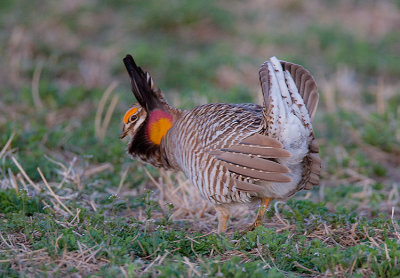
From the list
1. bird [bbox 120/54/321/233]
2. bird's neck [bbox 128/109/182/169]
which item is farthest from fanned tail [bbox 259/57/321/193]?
bird's neck [bbox 128/109/182/169]

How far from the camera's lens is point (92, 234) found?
3.45 meters

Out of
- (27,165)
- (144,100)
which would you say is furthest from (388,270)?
(27,165)

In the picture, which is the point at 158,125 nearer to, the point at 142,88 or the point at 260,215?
the point at 142,88

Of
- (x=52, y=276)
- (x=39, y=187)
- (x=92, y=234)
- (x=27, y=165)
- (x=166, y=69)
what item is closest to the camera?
(x=52, y=276)

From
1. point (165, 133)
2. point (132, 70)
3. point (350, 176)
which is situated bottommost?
point (350, 176)

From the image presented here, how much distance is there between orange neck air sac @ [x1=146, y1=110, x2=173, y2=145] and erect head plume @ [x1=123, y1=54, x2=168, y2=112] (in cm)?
6

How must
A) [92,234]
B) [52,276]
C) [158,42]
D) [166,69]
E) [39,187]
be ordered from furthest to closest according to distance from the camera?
[158,42] < [166,69] < [39,187] < [92,234] < [52,276]

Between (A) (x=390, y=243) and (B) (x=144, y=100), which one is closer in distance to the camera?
(A) (x=390, y=243)

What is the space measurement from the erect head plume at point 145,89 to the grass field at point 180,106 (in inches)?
23.5

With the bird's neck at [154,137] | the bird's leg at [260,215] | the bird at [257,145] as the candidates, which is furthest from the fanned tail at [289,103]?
the bird's neck at [154,137]

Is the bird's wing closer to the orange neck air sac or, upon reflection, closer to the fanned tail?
the fanned tail

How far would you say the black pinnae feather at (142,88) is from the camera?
4.44m

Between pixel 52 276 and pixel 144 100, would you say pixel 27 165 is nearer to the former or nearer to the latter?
pixel 144 100

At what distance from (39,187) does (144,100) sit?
106 cm
